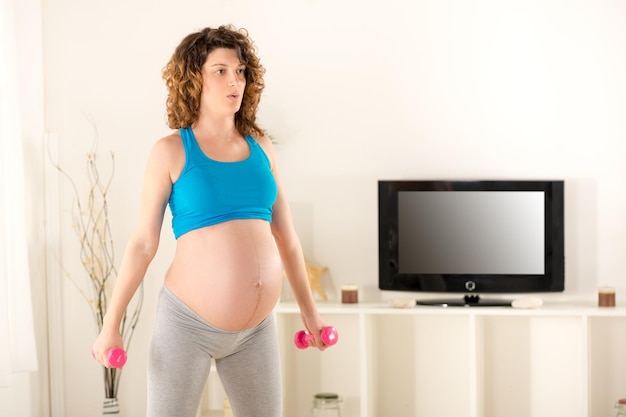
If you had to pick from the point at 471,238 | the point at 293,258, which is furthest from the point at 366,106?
the point at 293,258

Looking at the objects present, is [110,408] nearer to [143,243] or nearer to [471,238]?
[471,238]

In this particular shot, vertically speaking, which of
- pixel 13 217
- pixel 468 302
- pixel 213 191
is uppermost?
pixel 213 191

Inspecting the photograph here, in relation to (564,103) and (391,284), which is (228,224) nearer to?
(391,284)

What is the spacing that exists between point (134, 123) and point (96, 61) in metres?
0.35

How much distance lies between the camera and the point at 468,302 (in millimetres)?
4117

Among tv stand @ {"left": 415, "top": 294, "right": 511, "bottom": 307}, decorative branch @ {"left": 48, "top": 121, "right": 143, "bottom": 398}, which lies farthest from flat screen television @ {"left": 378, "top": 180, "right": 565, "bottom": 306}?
decorative branch @ {"left": 48, "top": 121, "right": 143, "bottom": 398}

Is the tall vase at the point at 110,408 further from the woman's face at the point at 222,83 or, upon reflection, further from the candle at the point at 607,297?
the woman's face at the point at 222,83

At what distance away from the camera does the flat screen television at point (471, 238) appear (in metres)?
4.12

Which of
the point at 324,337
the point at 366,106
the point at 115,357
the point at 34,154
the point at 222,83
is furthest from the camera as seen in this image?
the point at 34,154

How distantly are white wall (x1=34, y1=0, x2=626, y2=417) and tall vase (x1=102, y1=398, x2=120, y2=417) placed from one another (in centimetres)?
13

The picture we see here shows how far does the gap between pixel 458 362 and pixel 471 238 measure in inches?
21.8

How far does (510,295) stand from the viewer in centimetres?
420

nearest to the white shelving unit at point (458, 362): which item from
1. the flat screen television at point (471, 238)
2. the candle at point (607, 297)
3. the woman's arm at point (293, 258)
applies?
the candle at point (607, 297)

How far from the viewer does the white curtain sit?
3941mm
